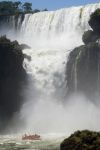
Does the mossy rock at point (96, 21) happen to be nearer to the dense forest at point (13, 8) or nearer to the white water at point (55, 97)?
the white water at point (55, 97)

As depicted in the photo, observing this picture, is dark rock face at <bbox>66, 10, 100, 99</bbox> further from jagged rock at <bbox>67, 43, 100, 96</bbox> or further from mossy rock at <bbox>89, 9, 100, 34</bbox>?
mossy rock at <bbox>89, 9, 100, 34</bbox>

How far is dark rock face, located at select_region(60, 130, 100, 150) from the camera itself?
28164 millimetres

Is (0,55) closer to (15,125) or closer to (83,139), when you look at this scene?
(15,125)

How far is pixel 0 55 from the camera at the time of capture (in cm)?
6022

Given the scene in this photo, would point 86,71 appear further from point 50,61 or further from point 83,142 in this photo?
point 83,142

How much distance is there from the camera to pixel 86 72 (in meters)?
56.8

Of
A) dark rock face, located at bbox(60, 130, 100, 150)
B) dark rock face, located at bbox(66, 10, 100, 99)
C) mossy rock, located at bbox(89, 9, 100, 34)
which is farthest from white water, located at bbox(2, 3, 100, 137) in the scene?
dark rock face, located at bbox(60, 130, 100, 150)

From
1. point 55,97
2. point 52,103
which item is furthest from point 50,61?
point 52,103

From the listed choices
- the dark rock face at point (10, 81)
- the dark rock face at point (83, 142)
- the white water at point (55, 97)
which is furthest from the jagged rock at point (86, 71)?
the dark rock face at point (83, 142)

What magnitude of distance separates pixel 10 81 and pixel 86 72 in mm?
8800

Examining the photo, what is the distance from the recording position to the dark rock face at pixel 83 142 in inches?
1109

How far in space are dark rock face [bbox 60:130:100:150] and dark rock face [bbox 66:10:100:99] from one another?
2660cm

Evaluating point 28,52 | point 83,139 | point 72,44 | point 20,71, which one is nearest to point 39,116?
point 20,71

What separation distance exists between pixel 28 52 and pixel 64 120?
14250 mm
